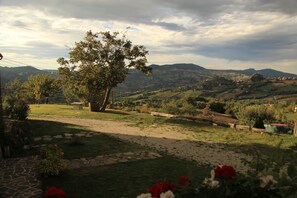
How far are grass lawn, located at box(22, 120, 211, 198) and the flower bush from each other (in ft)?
18.0

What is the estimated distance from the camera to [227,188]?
279 centimetres

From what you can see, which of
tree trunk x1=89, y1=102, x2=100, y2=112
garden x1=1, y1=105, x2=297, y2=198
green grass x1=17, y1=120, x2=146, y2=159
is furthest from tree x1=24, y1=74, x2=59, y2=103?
green grass x1=17, y1=120, x2=146, y2=159

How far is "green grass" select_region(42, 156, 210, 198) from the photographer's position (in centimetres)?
836

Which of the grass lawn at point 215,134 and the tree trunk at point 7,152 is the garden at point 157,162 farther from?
the tree trunk at point 7,152

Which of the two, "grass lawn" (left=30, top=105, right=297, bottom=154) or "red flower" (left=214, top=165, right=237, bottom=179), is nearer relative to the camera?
"red flower" (left=214, top=165, right=237, bottom=179)

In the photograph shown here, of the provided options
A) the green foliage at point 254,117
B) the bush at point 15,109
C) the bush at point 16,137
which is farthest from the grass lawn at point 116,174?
the green foliage at point 254,117

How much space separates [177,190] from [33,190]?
6133mm

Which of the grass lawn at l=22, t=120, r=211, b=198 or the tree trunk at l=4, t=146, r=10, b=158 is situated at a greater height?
the tree trunk at l=4, t=146, r=10, b=158

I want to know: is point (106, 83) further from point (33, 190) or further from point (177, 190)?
point (177, 190)

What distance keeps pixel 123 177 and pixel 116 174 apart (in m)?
0.39

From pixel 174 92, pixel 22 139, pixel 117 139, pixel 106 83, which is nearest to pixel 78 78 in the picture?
pixel 106 83

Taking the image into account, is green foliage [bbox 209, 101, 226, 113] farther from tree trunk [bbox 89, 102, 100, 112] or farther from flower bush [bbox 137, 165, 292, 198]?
flower bush [bbox 137, 165, 292, 198]

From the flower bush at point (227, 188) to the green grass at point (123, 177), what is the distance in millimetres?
5398

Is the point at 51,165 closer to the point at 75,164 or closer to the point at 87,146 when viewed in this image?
the point at 75,164
